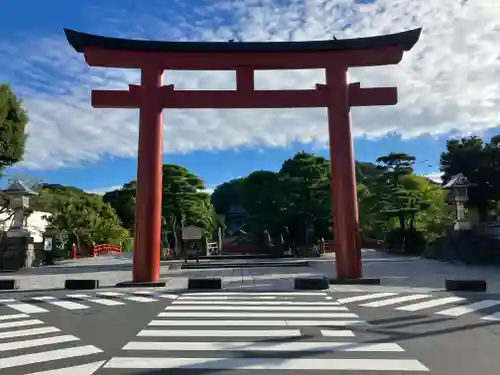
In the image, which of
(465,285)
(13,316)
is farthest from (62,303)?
(465,285)

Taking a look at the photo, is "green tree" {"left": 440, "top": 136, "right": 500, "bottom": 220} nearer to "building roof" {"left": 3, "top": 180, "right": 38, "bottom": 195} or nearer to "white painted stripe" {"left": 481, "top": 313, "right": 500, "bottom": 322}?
"white painted stripe" {"left": 481, "top": 313, "right": 500, "bottom": 322}

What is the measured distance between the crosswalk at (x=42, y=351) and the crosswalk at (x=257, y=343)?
377 millimetres

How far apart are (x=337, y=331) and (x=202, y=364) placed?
9.14 ft

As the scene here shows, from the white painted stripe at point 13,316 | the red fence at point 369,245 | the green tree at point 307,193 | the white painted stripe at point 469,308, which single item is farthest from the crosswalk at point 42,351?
the red fence at point 369,245

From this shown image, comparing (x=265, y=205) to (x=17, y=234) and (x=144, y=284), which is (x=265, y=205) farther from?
(x=144, y=284)

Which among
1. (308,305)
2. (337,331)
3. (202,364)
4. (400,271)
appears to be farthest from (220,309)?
(400,271)

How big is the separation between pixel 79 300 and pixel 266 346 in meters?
6.95

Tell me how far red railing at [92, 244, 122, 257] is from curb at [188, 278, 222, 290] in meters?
22.9

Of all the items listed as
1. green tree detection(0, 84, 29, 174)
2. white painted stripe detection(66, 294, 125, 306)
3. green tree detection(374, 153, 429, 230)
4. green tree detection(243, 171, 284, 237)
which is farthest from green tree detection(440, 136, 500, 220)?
green tree detection(0, 84, 29, 174)

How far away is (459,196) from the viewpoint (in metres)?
22.8

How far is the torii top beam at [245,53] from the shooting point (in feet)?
48.4

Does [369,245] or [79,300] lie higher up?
[369,245]

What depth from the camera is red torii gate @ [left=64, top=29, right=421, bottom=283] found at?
14.8 metres

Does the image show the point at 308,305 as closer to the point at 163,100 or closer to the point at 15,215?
the point at 163,100
